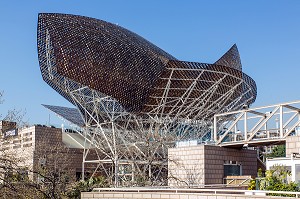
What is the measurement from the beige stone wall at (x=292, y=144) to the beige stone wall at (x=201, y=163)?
563 centimetres

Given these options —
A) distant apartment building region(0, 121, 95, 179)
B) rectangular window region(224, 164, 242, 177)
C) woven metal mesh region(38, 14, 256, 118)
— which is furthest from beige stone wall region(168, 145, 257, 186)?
distant apartment building region(0, 121, 95, 179)

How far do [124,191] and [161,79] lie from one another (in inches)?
1027

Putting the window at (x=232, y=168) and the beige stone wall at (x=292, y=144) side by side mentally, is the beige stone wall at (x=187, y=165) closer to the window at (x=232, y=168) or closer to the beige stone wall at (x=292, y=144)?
the window at (x=232, y=168)

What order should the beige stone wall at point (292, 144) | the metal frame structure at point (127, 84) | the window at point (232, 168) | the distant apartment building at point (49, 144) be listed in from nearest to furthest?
1. the beige stone wall at point (292, 144)
2. the window at point (232, 168)
3. the metal frame structure at point (127, 84)
4. the distant apartment building at point (49, 144)

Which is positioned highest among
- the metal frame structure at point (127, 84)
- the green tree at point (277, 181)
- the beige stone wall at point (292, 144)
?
the metal frame structure at point (127, 84)

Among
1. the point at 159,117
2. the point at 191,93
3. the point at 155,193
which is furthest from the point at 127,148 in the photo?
the point at 155,193

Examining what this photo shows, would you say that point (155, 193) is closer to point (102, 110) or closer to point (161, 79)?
point (161, 79)

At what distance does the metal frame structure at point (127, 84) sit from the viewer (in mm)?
43344

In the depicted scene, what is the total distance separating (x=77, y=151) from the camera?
6894 centimetres

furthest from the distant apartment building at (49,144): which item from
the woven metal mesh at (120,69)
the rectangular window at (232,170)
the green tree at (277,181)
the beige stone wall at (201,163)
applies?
the green tree at (277,181)

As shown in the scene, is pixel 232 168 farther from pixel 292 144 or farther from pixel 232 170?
pixel 292 144

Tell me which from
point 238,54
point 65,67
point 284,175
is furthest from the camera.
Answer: point 238,54

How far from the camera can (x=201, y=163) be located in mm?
31734

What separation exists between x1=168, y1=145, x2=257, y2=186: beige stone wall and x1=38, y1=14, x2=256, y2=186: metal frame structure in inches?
269
